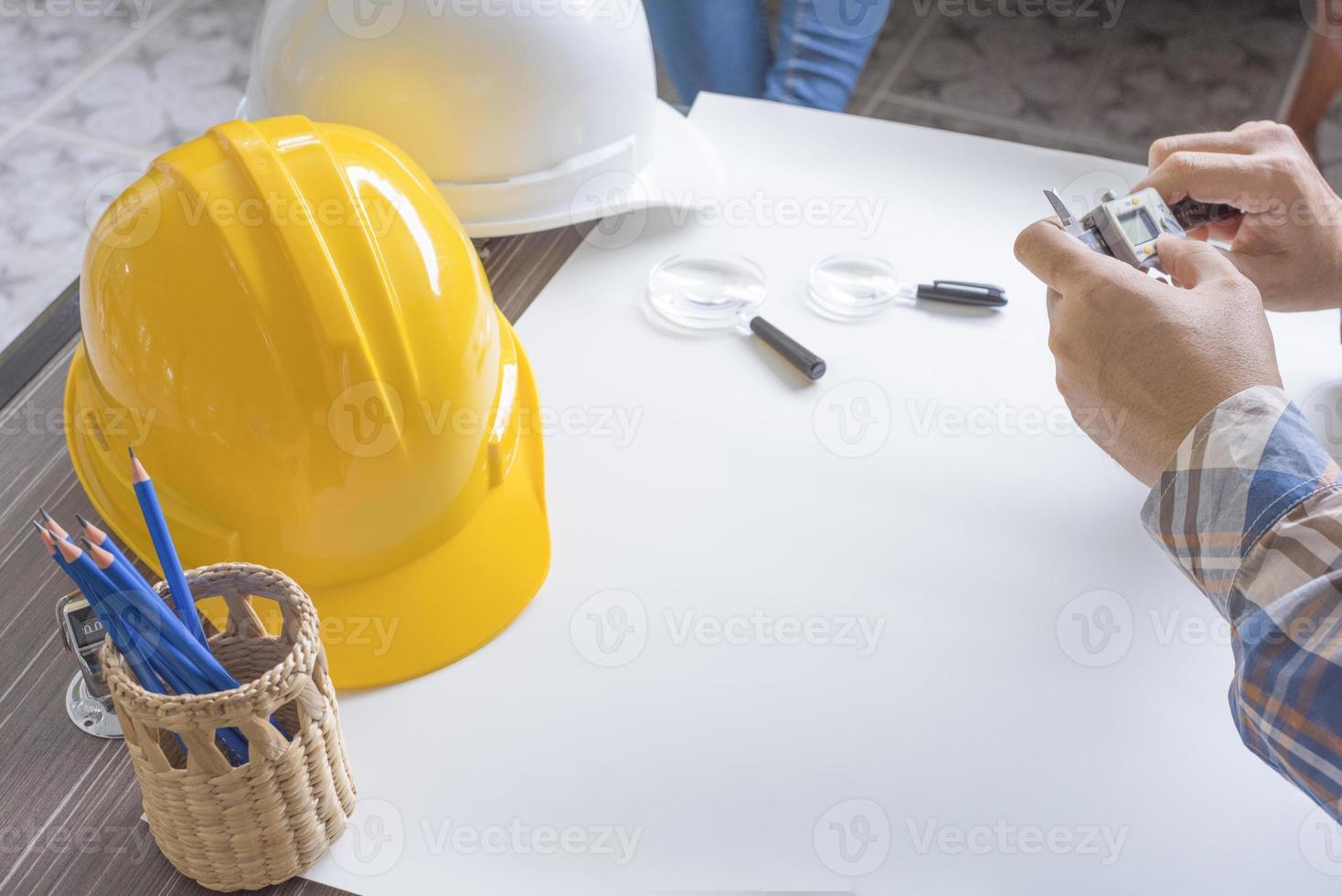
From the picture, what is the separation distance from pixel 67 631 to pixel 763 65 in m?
1.12

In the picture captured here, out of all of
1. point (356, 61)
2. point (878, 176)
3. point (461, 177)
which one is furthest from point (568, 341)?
point (878, 176)

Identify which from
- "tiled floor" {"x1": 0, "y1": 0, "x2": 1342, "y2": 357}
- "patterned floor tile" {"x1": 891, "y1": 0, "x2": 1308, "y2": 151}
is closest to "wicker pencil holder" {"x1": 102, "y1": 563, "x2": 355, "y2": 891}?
"tiled floor" {"x1": 0, "y1": 0, "x2": 1342, "y2": 357}

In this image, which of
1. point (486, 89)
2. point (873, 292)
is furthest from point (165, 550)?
point (873, 292)

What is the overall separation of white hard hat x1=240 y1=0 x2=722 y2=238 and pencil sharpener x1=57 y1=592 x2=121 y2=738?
454 millimetres

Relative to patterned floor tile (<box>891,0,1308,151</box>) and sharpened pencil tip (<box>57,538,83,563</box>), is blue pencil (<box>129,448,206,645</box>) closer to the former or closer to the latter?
sharpened pencil tip (<box>57,538,83,563</box>)

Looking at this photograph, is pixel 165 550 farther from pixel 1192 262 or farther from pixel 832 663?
pixel 1192 262

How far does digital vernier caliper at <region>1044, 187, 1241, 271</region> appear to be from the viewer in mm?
804

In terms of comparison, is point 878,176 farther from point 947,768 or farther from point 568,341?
point 947,768

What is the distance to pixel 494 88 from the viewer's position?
0.94m

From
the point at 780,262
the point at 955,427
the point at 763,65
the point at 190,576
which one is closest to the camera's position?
the point at 190,576

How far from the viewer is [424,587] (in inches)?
29.3

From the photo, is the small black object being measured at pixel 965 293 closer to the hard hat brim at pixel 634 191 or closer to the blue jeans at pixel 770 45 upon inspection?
the hard hat brim at pixel 634 191

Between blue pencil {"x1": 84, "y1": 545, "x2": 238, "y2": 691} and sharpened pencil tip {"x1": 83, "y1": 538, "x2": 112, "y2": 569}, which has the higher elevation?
sharpened pencil tip {"x1": 83, "y1": 538, "x2": 112, "y2": 569}

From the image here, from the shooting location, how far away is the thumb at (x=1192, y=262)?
2.45 ft
